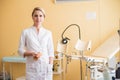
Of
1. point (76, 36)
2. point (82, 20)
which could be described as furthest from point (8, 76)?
point (82, 20)

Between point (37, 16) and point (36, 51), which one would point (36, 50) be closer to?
point (36, 51)

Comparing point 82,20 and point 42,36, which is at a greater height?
point 82,20

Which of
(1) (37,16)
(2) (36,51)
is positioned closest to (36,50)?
(2) (36,51)

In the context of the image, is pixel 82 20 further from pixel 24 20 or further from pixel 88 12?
pixel 24 20

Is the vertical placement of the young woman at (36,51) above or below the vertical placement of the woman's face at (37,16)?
below

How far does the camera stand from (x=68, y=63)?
15.0ft

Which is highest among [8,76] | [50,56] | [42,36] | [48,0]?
[48,0]

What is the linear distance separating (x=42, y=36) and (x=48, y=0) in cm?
244

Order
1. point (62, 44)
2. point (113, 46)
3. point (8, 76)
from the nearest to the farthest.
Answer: point (113, 46) < point (62, 44) < point (8, 76)

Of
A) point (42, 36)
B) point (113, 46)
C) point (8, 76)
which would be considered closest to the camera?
point (42, 36)

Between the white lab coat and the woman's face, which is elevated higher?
the woman's face

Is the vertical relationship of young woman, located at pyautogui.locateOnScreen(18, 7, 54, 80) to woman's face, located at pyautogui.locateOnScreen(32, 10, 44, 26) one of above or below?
below

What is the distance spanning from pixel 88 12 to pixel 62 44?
103 centimetres

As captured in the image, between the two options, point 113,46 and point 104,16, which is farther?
point 104,16
